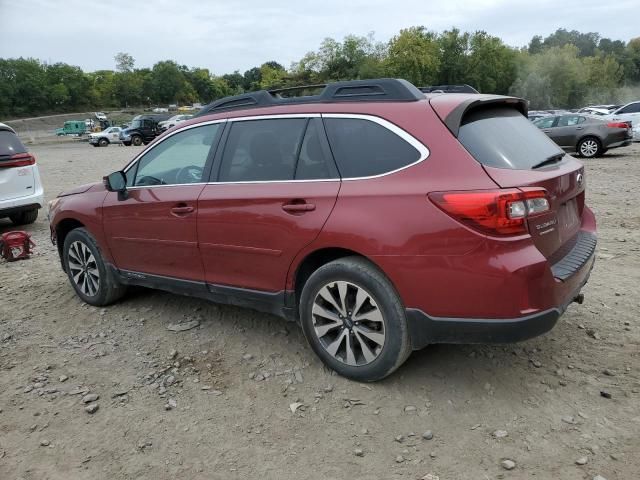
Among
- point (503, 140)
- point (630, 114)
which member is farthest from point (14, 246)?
point (630, 114)

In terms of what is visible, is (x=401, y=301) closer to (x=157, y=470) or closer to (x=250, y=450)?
(x=250, y=450)

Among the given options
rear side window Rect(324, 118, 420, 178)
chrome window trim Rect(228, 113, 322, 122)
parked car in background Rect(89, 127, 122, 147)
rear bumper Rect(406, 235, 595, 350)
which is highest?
chrome window trim Rect(228, 113, 322, 122)

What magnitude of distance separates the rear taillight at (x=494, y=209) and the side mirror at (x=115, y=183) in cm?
288

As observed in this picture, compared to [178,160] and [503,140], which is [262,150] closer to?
[178,160]

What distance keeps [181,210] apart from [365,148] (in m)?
1.55

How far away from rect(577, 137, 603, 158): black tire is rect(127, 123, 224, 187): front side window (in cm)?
1542

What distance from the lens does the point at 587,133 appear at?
1638cm

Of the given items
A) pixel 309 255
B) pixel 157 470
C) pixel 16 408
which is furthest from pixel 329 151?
pixel 16 408

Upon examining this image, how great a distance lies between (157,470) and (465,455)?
1556 mm

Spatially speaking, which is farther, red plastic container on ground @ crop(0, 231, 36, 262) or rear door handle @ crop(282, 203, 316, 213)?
red plastic container on ground @ crop(0, 231, 36, 262)

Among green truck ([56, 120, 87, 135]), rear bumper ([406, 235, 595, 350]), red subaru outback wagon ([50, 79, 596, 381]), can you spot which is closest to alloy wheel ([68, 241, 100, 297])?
red subaru outback wagon ([50, 79, 596, 381])

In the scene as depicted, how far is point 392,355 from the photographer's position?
3.15 m

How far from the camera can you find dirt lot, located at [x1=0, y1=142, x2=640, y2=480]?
272 centimetres

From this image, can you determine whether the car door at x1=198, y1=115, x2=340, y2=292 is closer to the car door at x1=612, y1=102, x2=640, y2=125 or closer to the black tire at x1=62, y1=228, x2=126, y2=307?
the black tire at x1=62, y1=228, x2=126, y2=307
